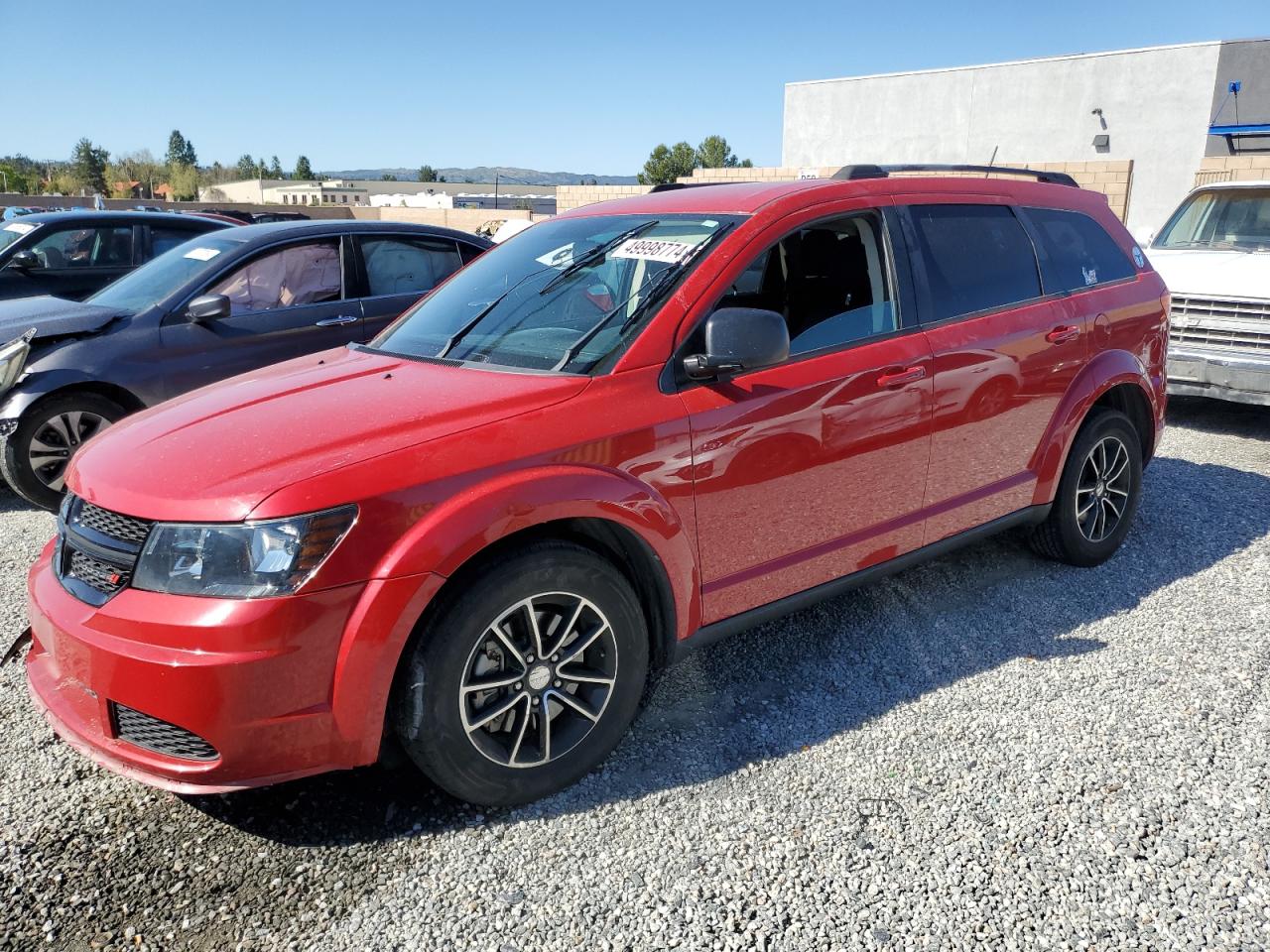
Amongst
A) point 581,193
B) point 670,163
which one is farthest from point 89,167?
point 581,193

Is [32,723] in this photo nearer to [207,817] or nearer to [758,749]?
[207,817]

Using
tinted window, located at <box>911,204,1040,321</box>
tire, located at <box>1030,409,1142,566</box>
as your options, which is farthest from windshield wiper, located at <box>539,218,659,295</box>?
tire, located at <box>1030,409,1142,566</box>

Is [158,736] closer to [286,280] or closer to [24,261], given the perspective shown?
[286,280]

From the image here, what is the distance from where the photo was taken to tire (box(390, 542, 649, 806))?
8.46 ft

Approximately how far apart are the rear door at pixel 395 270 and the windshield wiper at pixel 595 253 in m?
3.02

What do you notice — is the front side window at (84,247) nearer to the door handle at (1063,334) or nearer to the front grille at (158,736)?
the front grille at (158,736)

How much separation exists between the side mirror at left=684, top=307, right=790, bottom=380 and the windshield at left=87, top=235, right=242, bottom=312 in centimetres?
426

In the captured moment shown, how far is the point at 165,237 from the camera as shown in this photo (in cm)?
851

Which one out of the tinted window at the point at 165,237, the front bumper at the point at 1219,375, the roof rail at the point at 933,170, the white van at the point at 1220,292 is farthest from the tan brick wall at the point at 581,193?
the roof rail at the point at 933,170

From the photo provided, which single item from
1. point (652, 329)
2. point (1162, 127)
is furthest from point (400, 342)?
point (1162, 127)

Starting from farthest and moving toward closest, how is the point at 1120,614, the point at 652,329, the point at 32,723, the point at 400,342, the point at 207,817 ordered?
the point at 1120,614
the point at 400,342
the point at 32,723
the point at 652,329
the point at 207,817

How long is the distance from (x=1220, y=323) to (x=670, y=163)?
83.2 meters

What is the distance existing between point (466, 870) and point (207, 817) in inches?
33.9

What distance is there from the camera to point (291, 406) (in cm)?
294
